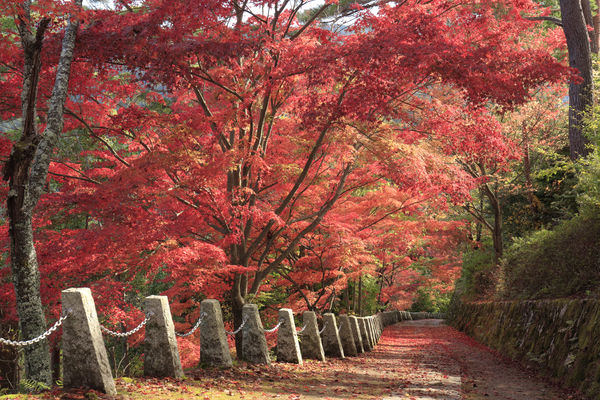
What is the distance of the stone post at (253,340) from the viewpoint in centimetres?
894

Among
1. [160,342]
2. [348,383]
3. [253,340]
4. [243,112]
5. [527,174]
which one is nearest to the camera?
[160,342]

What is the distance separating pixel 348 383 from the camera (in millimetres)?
8641

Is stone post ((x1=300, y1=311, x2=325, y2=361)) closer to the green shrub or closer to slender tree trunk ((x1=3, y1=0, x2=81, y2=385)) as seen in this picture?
slender tree trunk ((x1=3, y1=0, x2=81, y2=385))

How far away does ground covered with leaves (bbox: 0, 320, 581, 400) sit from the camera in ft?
20.1

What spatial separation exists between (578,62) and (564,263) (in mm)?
7235

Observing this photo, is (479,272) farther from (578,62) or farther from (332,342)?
(332,342)

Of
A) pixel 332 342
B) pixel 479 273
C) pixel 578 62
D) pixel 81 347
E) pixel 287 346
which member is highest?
pixel 578 62

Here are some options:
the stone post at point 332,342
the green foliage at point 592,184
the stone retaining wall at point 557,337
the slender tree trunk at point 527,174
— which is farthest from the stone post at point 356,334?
the slender tree trunk at point 527,174

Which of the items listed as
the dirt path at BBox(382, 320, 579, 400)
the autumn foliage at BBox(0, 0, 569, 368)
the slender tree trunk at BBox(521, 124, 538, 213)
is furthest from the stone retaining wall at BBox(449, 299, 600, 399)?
the slender tree trunk at BBox(521, 124, 538, 213)

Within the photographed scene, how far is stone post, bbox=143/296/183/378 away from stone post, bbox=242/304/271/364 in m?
2.47

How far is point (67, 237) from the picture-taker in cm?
1135

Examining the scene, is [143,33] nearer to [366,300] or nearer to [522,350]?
[522,350]

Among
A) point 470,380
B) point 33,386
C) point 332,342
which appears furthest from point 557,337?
point 33,386

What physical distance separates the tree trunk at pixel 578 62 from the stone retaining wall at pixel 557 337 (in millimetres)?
5032
